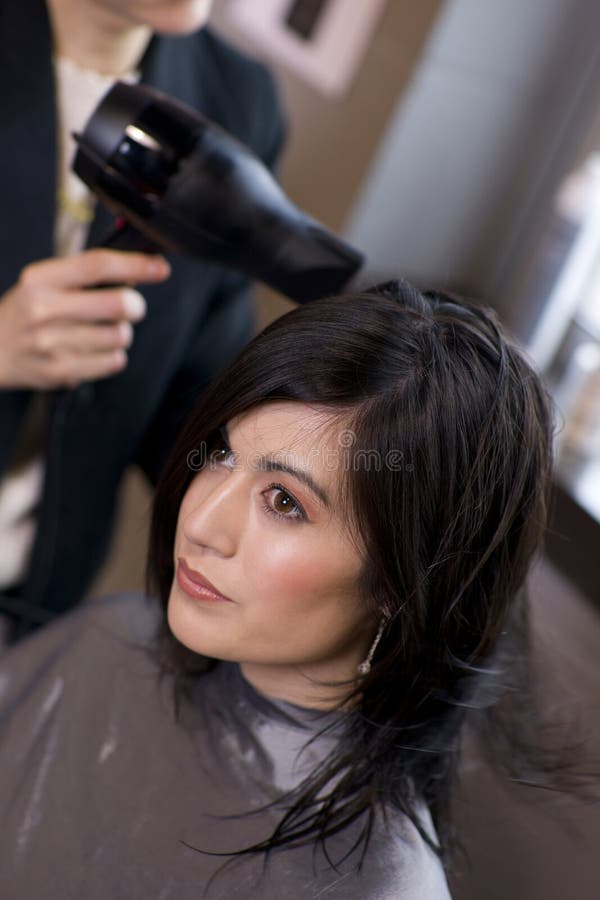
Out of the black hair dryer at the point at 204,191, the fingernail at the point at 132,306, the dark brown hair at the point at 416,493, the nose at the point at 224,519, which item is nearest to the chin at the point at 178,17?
the black hair dryer at the point at 204,191

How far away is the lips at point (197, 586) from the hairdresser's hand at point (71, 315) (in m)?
0.35

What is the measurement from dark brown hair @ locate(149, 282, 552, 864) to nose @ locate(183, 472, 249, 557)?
62mm

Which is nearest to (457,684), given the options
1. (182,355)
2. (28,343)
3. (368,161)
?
(28,343)

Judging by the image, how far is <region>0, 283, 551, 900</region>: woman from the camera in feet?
2.29

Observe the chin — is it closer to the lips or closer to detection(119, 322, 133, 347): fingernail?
detection(119, 322, 133, 347): fingernail

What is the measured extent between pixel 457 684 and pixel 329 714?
111 mm

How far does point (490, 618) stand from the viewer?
76cm

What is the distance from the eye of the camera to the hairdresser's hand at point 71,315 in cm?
99

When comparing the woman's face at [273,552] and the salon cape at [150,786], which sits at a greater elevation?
the woman's face at [273,552]

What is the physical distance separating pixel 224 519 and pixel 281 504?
5 centimetres

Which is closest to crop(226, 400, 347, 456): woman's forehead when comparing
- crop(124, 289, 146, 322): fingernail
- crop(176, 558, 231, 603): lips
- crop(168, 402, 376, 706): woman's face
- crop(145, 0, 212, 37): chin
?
crop(168, 402, 376, 706): woman's face

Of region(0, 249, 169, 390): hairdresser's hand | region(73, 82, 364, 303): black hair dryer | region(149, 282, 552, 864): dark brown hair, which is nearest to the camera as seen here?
region(149, 282, 552, 864): dark brown hair

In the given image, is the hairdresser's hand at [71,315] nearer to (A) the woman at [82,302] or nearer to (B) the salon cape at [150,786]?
(A) the woman at [82,302]

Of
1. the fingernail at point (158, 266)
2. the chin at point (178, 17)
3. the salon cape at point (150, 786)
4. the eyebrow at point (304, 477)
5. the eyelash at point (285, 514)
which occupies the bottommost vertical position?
the salon cape at point (150, 786)
